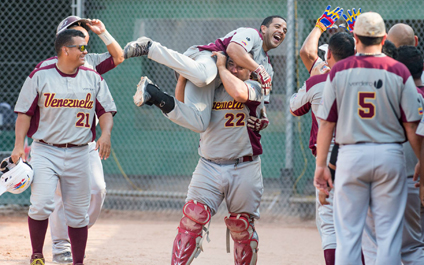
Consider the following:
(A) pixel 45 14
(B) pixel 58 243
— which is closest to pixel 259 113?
(B) pixel 58 243

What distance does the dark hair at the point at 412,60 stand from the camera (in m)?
3.61

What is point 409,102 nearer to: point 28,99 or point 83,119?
point 83,119

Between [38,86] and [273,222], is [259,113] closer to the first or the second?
[38,86]

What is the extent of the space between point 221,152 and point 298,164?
13.8 ft

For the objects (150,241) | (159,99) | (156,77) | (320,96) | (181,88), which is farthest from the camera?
(156,77)

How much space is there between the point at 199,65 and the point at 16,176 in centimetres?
171

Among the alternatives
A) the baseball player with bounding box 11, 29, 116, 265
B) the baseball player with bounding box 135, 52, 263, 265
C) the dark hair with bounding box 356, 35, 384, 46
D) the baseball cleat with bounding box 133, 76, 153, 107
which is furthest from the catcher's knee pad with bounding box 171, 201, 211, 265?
the dark hair with bounding box 356, 35, 384, 46

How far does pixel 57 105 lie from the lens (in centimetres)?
439

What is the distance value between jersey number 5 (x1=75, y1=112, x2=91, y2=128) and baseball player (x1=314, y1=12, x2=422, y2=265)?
2176 mm

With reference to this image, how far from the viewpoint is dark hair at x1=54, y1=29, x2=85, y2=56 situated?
175 inches

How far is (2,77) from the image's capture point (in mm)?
8883

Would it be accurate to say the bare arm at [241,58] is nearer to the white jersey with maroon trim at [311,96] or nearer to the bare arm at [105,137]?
the white jersey with maroon trim at [311,96]

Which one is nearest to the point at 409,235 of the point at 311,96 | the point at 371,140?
the point at 371,140

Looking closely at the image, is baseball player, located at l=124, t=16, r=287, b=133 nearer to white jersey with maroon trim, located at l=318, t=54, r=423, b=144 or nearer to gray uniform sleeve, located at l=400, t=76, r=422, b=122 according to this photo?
white jersey with maroon trim, located at l=318, t=54, r=423, b=144
